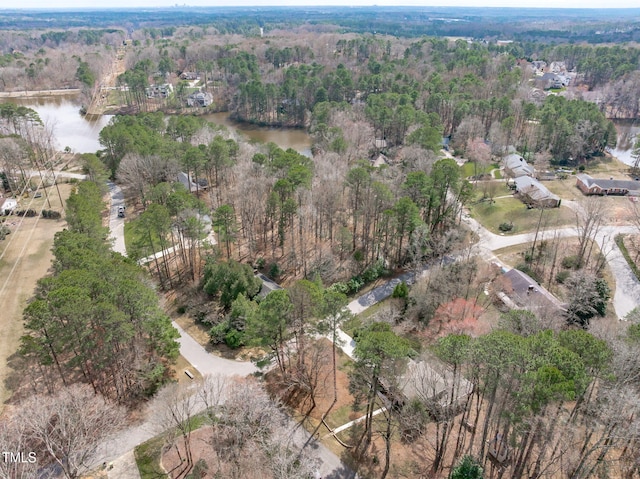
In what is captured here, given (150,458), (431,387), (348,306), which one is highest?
(431,387)

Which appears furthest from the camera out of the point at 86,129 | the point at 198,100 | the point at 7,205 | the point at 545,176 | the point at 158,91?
the point at 158,91

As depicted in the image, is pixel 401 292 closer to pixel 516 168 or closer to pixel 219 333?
pixel 219 333

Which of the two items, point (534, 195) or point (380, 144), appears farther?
point (380, 144)

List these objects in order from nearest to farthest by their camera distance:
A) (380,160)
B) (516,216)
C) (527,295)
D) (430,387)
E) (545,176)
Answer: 1. (430,387)
2. (527,295)
3. (516,216)
4. (545,176)
5. (380,160)

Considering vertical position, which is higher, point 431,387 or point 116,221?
point 431,387

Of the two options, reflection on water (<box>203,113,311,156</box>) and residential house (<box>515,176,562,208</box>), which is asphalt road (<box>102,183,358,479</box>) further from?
reflection on water (<box>203,113,311,156</box>)

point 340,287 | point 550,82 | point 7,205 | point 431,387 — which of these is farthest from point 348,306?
point 550,82

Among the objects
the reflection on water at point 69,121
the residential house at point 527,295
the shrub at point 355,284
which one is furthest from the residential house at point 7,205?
the residential house at point 527,295
